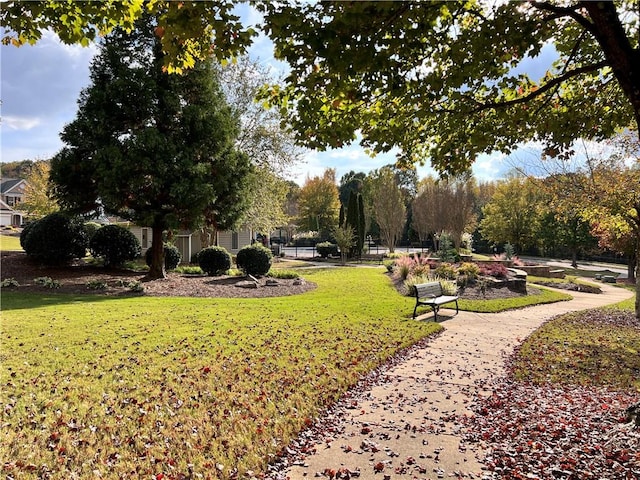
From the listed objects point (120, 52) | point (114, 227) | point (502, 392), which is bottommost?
point (502, 392)

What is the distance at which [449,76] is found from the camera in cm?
403

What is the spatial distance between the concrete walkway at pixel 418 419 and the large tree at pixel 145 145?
31.3ft

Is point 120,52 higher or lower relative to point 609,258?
higher

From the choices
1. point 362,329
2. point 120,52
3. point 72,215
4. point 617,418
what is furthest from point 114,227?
point 617,418

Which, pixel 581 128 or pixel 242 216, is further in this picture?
pixel 242 216

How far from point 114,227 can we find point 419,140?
Answer: 13.7 m

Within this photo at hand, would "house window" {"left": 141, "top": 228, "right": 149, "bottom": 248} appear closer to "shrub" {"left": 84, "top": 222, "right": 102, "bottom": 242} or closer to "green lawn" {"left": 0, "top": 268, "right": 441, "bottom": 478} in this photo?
"shrub" {"left": 84, "top": 222, "right": 102, "bottom": 242}

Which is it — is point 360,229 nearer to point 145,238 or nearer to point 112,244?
point 145,238

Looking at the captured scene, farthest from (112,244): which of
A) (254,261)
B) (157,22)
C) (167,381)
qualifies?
(157,22)

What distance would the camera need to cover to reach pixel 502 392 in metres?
4.94

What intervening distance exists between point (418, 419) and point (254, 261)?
12.5 metres

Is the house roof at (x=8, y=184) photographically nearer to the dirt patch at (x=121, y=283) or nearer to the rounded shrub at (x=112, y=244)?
the dirt patch at (x=121, y=283)

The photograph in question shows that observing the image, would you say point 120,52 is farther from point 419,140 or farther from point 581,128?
point 581,128

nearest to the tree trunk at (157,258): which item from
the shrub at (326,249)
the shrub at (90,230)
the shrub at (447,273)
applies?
the shrub at (90,230)
